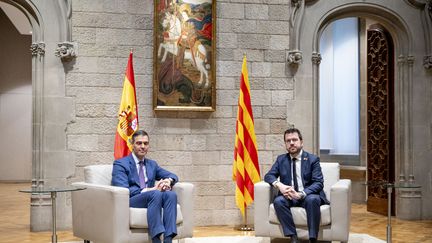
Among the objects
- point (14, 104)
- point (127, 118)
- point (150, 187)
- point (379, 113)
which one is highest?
point (14, 104)

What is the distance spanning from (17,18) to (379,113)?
7.52 m

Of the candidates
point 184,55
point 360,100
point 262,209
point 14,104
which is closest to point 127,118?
point 184,55

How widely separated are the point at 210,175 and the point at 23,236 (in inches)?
91.7

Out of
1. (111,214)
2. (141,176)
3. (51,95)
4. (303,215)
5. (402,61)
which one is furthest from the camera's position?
(402,61)

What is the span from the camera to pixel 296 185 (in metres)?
5.74

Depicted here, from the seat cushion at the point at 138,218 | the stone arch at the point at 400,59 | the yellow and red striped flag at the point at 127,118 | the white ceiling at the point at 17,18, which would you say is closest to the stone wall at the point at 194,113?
the yellow and red striped flag at the point at 127,118

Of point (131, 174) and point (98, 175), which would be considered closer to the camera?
point (131, 174)

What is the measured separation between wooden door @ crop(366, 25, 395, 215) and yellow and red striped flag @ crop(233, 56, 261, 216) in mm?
2411

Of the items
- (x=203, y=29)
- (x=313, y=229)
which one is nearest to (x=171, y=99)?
(x=203, y=29)

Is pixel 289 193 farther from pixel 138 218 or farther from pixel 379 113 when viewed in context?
pixel 379 113

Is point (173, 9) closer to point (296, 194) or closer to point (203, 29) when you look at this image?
point (203, 29)

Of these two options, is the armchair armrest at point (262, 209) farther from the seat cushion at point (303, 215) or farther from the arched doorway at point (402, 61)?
the arched doorway at point (402, 61)

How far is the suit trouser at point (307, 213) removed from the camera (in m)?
5.34

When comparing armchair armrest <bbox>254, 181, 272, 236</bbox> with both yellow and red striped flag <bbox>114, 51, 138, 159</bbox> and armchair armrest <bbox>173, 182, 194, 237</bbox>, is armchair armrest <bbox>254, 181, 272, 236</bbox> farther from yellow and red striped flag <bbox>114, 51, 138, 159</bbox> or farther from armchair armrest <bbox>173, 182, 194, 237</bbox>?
yellow and red striped flag <bbox>114, 51, 138, 159</bbox>
